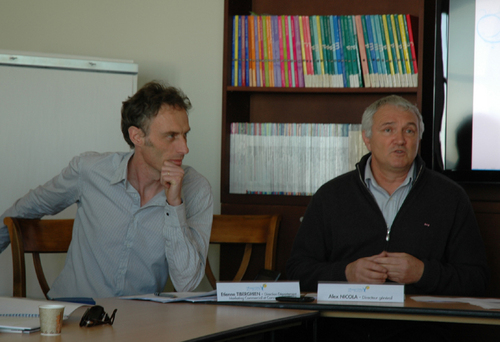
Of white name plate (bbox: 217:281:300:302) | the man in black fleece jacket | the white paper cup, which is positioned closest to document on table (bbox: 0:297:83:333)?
the white paper cup

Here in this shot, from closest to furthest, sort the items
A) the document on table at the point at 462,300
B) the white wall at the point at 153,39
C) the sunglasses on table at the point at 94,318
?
the sunglasses on table at the point at 94,318 → the document on table at the point at 462,300 → the white wall at the point at 153,39

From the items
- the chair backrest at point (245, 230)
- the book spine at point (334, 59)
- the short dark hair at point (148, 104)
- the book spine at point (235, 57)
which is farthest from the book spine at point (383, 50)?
the short dark hair at point (148, 104)

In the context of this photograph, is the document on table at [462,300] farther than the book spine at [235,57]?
No

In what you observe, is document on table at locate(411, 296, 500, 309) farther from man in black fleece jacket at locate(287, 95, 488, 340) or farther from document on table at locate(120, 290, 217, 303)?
document on table at locate(120, 290, 217, 303)

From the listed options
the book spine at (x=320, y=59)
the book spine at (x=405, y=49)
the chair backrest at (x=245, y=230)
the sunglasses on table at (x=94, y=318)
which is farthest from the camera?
the book spine at (x=320, y=59)

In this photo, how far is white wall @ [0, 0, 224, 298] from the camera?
3188 millimetres

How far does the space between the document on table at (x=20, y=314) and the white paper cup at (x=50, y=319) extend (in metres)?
0.04

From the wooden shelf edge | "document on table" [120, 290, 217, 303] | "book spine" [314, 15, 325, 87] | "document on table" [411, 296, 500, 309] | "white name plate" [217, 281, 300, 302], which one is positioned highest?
"book spine" [314, 15, 325, 87]

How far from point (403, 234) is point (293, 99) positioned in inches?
46.2

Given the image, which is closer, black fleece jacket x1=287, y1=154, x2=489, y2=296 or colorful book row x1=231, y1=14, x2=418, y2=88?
black fleece jacket x1=287, y1=154, x2=489, y2=296

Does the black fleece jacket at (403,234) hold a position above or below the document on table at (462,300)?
above

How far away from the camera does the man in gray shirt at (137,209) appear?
2066 mm

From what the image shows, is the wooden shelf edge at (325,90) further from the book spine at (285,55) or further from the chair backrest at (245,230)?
the chair backrest at (245,230)

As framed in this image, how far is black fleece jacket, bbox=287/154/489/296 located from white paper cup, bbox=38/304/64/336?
114cm
